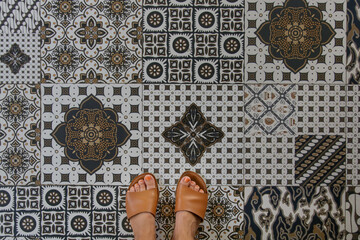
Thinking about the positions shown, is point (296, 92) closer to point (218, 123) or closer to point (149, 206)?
point (218, 123)

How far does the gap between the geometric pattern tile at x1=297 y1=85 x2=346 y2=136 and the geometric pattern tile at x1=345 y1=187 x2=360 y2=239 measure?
209mm

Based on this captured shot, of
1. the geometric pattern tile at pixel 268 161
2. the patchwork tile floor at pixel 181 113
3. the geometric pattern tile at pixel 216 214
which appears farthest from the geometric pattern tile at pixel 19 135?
the geometric pattern tile at pixel 268 161

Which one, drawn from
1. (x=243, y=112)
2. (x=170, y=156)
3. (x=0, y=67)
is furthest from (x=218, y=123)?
(x=0, y=67)

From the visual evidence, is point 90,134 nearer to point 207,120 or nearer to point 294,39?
point 207,120

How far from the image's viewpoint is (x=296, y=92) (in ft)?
3.36

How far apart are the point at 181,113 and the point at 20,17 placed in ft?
2.19

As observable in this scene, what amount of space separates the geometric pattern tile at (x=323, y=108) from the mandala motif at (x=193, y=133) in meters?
0.31

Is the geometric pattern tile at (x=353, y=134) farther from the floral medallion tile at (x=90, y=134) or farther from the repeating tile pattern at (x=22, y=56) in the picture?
the repeating tile pattern at (x=22, y=56)

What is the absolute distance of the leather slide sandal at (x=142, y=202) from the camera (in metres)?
1.00

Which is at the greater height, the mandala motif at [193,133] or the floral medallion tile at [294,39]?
→ the floral medallion tile at [294,39]

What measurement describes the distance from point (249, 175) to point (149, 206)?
368mm

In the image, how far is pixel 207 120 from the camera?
3.38 ft

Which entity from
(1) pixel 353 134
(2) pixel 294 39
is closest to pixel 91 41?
(2) pixel 294 39

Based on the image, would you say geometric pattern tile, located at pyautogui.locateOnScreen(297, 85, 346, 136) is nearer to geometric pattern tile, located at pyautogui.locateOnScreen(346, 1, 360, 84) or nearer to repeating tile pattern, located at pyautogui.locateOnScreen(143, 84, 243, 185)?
geometric pattern tile, located at pyautogui.locateOnScreen(346, 1, 360, 84)
